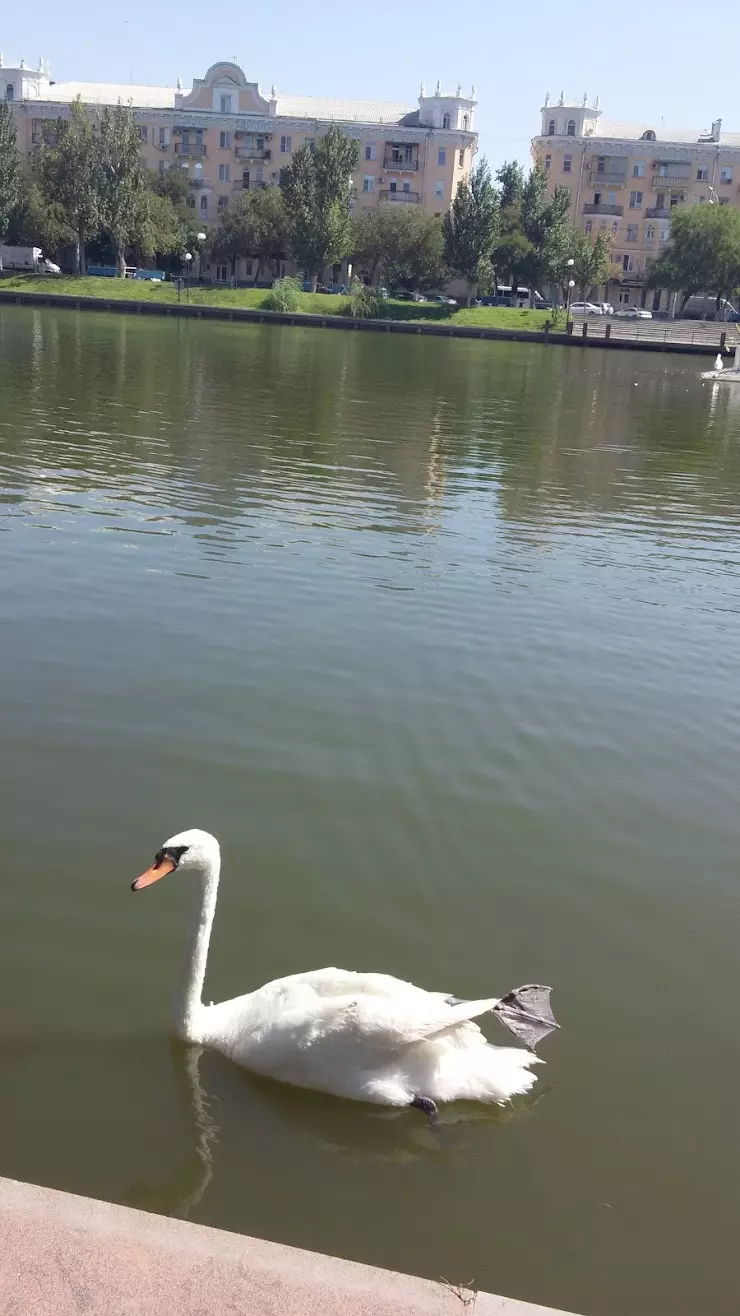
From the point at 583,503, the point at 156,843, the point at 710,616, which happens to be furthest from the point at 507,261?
the point at 156,843

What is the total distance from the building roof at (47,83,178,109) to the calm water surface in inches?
4533

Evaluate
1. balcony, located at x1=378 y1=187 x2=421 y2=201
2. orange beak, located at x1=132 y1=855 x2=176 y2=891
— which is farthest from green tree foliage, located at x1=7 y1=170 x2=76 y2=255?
orange beak, located at x1=132 y1=855 x2=176 y2=891

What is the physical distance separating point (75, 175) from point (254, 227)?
1721 centimetres

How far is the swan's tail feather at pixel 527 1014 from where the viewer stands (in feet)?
18.6

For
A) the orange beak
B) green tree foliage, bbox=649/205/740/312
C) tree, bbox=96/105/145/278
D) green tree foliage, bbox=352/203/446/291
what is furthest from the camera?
green tree foliage, bbox=352/203/446/291

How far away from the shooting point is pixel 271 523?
1764 centimetres

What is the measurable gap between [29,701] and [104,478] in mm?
10894

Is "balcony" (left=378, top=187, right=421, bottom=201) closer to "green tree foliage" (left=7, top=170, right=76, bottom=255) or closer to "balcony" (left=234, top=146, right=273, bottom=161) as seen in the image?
"balcony" (left=234, top=146, right=273, bottom=161)

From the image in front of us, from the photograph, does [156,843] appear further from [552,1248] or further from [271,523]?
[271,523]

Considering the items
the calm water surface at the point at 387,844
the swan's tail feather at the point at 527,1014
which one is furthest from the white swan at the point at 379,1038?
the calm water surface at the point at 387,844

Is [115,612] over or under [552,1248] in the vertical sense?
over

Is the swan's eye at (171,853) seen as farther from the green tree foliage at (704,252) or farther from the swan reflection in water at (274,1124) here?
the green tree foliage at (704,252)

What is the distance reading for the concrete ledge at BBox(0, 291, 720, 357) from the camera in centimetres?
8319

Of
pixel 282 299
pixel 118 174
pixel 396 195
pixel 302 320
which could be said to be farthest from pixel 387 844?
pixel 396 195
